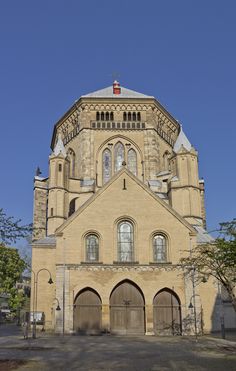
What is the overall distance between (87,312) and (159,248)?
8.37m

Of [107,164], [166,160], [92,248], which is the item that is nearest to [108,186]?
[92,248]

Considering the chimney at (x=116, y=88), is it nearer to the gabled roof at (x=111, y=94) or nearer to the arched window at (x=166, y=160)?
the gabled roof at (x=111, y=94)

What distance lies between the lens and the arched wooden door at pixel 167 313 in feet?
128

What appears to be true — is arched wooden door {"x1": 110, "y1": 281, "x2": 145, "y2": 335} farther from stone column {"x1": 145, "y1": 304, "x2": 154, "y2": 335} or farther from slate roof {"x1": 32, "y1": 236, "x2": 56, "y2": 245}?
slate roof {"x1": 32, "y1": 236, "x2": 56, "y2": 245}

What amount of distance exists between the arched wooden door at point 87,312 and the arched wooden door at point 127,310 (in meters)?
1.22

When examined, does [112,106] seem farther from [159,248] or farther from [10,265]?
[10,265]

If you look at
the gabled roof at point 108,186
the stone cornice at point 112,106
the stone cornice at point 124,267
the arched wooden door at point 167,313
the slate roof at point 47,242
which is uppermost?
the stone cornice at point 112,106

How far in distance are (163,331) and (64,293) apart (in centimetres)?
898

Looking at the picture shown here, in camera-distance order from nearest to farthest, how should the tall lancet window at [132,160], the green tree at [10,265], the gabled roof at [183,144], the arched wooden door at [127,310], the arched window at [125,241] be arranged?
the green tree at [10,265], the arched wooden door at [127,310], the arched window at [125,241], the gabled roof at [183,144], the tall lancet window at [132,160]

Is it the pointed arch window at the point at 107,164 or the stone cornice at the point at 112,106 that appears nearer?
the pointed arch window at the point at 107,164

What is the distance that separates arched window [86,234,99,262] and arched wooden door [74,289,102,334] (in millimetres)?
2818

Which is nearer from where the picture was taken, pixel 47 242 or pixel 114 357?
pixel 114 357

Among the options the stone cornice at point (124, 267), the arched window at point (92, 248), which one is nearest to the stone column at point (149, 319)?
the stone cornice at point (124, 267)

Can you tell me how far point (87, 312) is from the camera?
38812 mm
